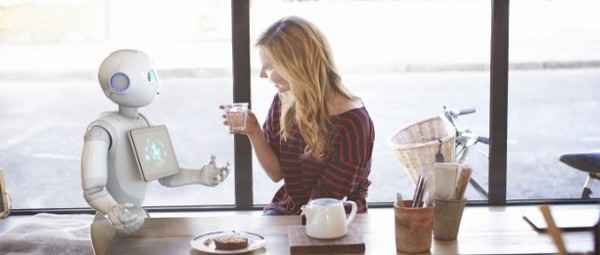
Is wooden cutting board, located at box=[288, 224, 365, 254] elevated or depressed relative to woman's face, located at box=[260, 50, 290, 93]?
depressed

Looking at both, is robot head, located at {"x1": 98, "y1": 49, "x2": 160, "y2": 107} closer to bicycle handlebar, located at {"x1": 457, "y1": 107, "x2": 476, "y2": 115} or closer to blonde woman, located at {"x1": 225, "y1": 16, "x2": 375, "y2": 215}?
blonde woman, located at {"x1": 225, "y1": 16, "x2": 375, "y2": 215}

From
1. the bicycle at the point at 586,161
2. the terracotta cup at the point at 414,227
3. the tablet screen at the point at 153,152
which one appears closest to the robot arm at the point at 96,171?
the tablet screen at the point at 153,152

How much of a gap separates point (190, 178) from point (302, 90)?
0.48m

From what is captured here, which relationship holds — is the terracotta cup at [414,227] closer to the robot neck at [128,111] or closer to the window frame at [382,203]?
the robot neck at [128,111]

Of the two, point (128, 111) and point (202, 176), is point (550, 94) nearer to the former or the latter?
point (202, 176)

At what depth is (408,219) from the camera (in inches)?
81.9

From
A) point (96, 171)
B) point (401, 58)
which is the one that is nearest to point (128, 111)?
point (96, 171)

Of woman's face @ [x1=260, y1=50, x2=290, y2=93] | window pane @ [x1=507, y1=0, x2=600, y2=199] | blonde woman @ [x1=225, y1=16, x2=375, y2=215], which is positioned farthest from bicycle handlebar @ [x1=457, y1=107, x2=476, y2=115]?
woman's face @ [x1=260, y1=50, x2=290, y2=93]

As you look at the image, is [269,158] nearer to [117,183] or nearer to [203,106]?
[117,183]

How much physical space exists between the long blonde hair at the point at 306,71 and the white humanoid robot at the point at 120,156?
321 mm

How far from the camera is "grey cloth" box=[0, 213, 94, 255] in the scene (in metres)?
3.63

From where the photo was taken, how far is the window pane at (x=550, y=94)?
14.6 feet

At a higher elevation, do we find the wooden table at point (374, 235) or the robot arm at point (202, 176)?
the robot arm at point (202, 176)

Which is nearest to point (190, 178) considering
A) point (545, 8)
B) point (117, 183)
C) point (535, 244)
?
point (117, 183)
